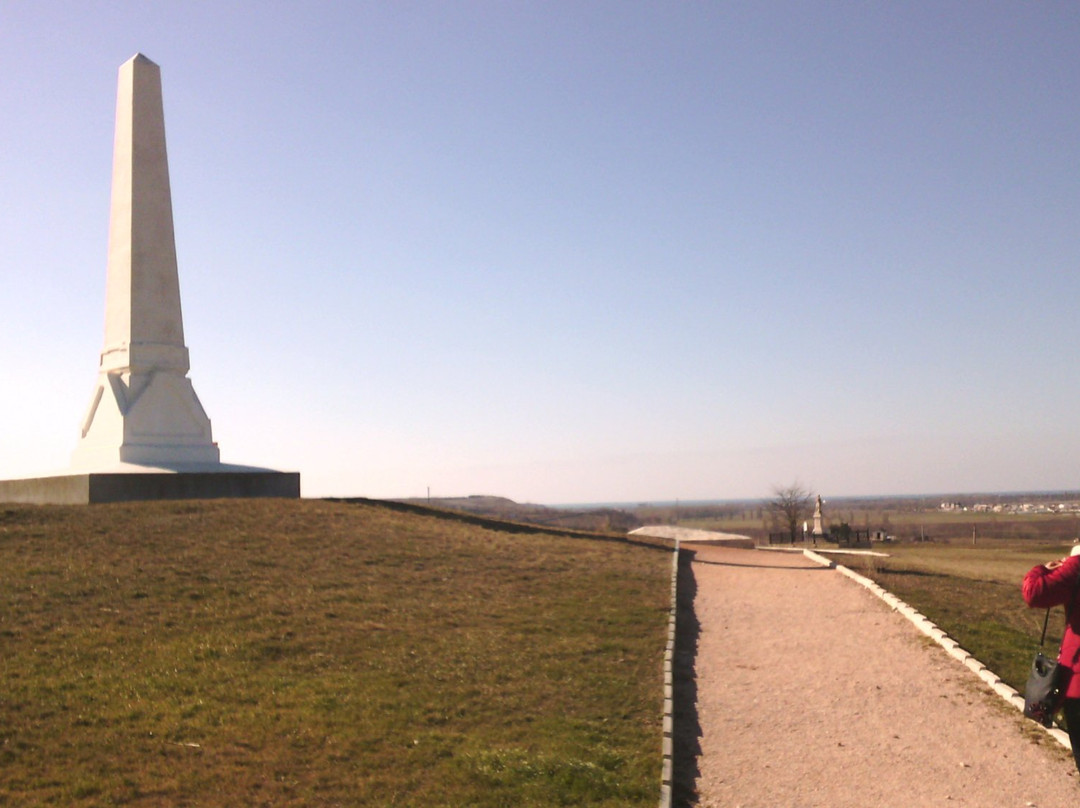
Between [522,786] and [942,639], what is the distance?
328 inches

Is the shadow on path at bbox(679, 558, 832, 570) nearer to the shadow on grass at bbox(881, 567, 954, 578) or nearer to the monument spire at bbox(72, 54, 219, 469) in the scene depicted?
the shadow on grass at bbox(881, 567, 954, 578)

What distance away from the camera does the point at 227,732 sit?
8.11 metres

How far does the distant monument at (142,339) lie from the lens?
21.6 meters

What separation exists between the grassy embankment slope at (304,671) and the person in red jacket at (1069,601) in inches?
129

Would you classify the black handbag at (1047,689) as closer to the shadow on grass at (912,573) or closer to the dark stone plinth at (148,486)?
the shadow on grass at (912,573)

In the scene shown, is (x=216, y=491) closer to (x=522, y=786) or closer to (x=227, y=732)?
(x=227, y=732)

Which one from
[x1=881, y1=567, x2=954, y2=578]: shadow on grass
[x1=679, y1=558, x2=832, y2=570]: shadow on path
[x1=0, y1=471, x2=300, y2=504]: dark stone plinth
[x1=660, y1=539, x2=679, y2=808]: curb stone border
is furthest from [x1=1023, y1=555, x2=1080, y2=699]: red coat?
[x1=0, y1=471, x2=300, y2=504]: dark stone plinth

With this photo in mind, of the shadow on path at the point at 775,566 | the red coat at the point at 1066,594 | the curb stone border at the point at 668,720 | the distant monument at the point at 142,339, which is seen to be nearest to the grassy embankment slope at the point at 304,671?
the curb stone border at the point at 668,720

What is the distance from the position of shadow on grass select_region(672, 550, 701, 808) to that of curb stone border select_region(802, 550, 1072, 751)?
3139 mm

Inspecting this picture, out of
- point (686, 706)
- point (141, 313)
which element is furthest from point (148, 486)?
point (686, 706)

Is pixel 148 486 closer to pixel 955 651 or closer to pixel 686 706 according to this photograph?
pixel 686 706

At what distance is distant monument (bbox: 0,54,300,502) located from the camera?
70.8ft

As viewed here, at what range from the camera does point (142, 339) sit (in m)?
21.9

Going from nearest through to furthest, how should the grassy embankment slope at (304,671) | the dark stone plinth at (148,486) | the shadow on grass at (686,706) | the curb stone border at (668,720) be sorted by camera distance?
the grassy embankment slope at (304,671)
the curb stone border at (668,720)
the shadow on grass at (686,706)
the dark stone plinth at (148,486)
